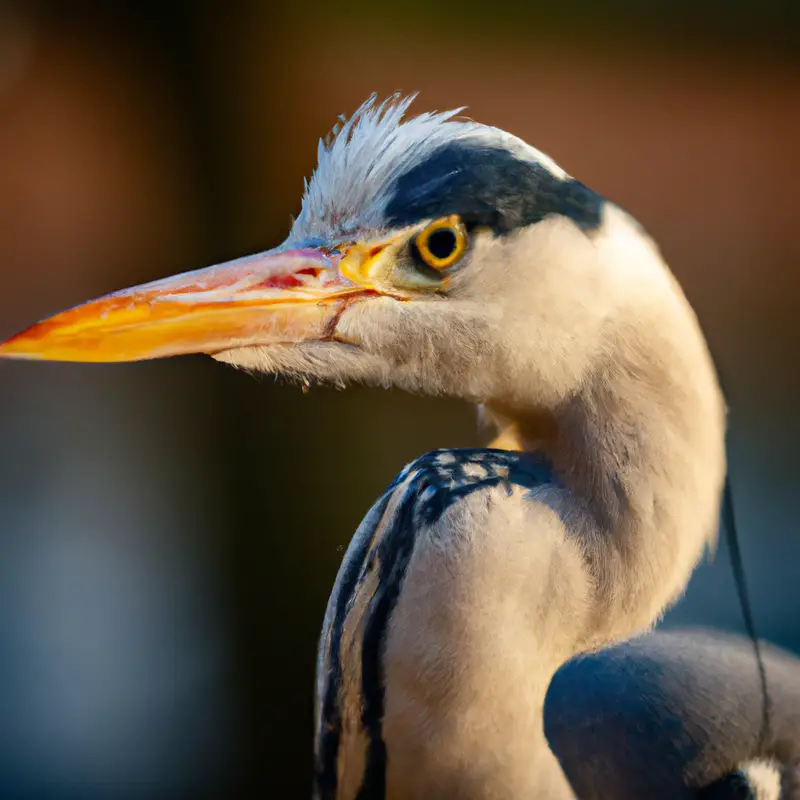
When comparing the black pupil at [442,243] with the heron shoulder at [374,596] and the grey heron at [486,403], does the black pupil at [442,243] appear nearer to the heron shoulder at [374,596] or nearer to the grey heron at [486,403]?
the grey heron at [486,403]

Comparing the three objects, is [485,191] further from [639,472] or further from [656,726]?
[656,726]

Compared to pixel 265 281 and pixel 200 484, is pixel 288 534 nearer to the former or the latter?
pixel 200 484

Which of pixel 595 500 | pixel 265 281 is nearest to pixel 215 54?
pixel 265 281

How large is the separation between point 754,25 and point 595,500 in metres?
1.51

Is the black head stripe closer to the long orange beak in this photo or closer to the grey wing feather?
the long orange beak

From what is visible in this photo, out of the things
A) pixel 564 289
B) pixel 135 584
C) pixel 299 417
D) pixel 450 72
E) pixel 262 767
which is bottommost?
pixel 262 767

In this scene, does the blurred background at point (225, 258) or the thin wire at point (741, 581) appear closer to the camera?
the thin wire at point (741, 581)

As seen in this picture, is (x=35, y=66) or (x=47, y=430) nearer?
(x=35, y=66)

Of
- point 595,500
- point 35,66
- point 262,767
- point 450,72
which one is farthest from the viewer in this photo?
point 262,767

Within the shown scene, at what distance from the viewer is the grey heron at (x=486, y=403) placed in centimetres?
50

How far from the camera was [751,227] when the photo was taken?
1.71 metres

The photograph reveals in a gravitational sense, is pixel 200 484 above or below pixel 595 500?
below

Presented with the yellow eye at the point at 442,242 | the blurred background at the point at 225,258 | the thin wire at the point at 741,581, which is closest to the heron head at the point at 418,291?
the yellow eye at the point at 442,242

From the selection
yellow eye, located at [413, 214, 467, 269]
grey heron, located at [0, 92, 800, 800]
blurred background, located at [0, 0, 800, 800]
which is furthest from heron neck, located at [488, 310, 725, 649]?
blurred background, located at [0, 0, 800, 800]
